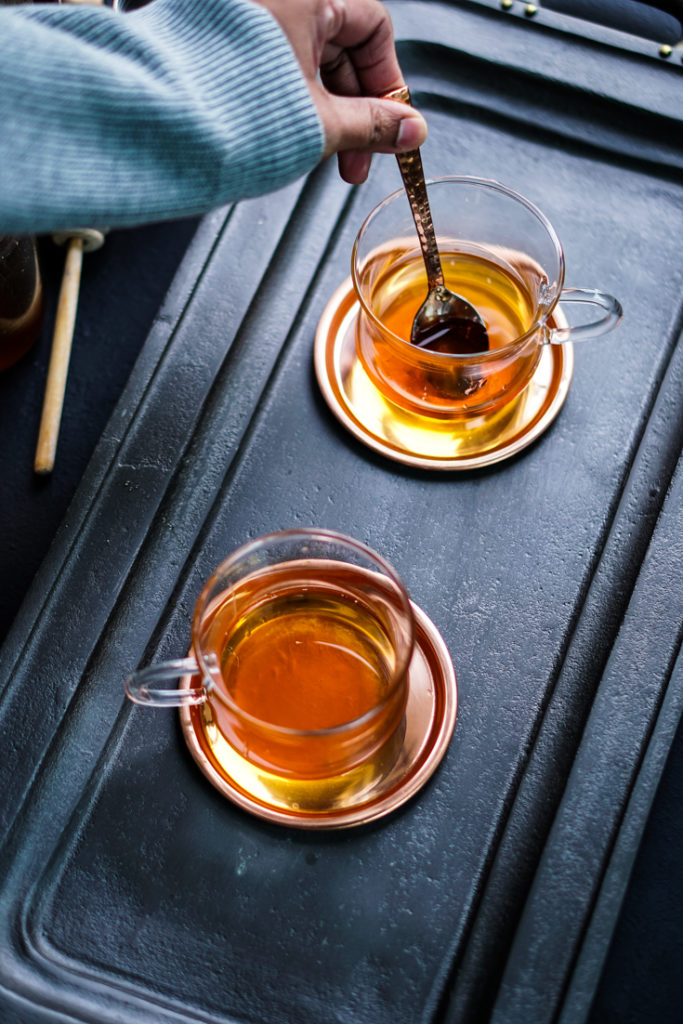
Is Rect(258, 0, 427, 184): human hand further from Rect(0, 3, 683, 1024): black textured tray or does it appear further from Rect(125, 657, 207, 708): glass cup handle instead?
Rect(125, 657, 207, 708): glass cup handle

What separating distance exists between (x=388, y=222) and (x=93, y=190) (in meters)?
0.22

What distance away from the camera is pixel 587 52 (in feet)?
2.40

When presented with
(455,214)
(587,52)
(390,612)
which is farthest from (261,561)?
(587,52)

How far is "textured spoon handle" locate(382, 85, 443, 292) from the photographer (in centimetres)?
60

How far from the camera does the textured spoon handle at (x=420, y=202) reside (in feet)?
1.98

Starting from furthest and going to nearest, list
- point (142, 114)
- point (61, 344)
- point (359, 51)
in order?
point (61, 344) < point (359, 51) < point (142, 114)

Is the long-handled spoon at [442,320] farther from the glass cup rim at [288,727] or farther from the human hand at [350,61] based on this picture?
the glass cup rim at [288,727]

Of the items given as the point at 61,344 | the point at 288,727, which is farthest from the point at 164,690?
the point at 61,344

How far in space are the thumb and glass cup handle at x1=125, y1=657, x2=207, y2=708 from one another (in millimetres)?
285

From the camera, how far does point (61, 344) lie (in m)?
0.75

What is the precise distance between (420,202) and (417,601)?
245 mm

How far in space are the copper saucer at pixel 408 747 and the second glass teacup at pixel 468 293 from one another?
141mm

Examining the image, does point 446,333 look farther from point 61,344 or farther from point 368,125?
point 61,344

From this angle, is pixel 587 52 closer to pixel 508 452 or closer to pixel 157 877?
pixel 508 452
